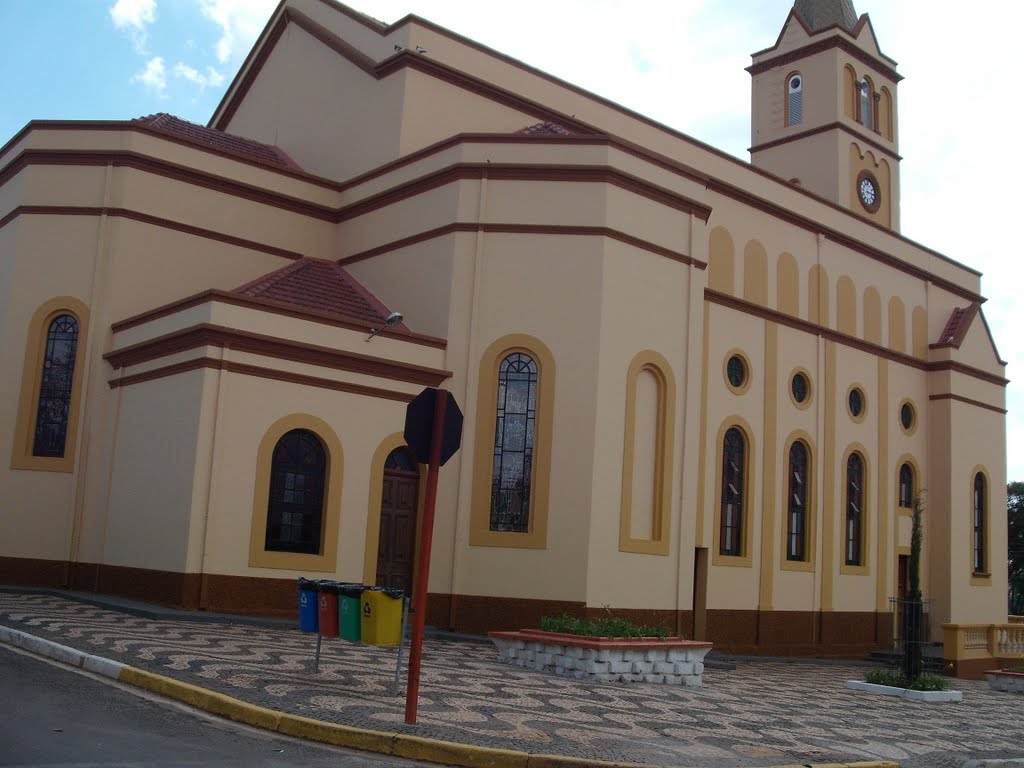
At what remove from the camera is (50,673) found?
10.2 meters

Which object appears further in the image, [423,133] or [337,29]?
[337,29]

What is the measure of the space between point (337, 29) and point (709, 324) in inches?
430

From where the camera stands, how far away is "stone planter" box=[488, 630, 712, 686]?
14.2 meters

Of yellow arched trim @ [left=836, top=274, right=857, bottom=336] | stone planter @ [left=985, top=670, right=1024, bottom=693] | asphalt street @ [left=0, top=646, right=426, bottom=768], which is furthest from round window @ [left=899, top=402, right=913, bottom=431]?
asphalt street @ [left=0, top=646, right=426, bottom=768]

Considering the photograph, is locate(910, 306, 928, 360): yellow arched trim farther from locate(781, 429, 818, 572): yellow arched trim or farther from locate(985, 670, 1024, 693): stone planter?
locate(985, 670, 1024, 693): stone planter

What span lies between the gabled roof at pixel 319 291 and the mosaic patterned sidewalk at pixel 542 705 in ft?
21.2

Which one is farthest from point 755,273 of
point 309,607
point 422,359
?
point 309,607

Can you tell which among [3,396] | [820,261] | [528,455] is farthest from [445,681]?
[820,261]

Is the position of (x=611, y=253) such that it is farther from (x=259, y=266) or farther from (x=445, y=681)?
(x=445, y=681)

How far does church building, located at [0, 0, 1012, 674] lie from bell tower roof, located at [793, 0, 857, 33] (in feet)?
30.5

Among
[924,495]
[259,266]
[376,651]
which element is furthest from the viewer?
[924,495]

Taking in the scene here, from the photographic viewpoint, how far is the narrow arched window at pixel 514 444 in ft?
63.0

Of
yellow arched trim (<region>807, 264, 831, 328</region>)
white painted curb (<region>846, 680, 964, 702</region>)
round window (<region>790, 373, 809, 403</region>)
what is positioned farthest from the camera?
yellow arched trim (<region>807, 264, 831, 328</region>)

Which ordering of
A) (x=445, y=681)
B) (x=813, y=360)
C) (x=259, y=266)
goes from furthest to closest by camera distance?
1. (x=813, y=360)
2. (x=259, y=266)
3. (x=445, y=681)
